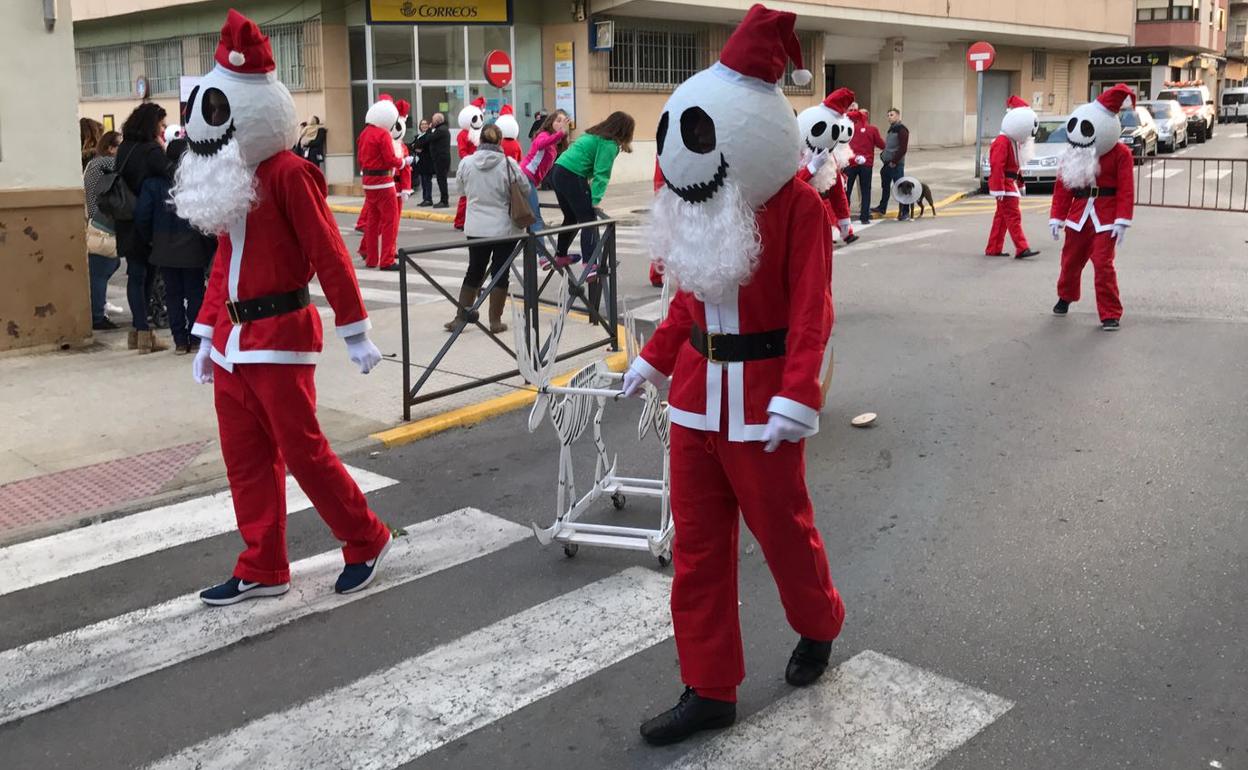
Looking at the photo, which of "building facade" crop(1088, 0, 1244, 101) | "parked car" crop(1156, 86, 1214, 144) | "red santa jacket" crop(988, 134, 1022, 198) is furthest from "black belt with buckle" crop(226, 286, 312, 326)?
"building facade" crop(1088, 0, 1244, 101)

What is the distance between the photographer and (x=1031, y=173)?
23.9 m

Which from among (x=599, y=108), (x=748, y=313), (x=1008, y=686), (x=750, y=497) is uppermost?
(x=599, y=108)

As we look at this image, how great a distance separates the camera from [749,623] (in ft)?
14.8

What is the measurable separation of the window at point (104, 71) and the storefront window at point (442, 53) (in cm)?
979

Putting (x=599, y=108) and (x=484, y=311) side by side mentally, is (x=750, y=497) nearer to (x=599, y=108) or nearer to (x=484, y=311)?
(x=484, y=311)

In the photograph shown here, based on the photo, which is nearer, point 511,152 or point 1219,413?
point 1219,413

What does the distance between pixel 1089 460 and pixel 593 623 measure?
323 cm

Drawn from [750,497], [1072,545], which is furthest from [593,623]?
[1072,545]

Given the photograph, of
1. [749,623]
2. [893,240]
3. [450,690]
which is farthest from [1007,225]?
[450,690]

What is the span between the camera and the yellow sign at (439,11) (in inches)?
989

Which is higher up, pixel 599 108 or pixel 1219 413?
pixel 599 108

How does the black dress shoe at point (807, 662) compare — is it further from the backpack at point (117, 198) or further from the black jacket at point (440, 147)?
the black jacket at point (440, 147)

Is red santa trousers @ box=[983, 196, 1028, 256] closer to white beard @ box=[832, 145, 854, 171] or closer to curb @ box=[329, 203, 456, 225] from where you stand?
white beard @ box=[832, 145, 854, 171]

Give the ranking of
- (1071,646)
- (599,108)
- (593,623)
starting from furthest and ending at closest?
1. (599,108)
2. (593,623)
3. (1071,646)
